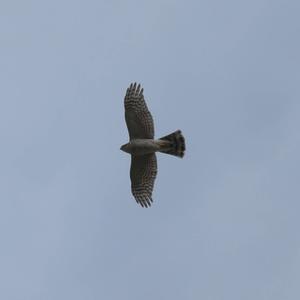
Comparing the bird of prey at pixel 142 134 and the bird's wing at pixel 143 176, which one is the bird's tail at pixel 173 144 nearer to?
the bird of prey at pixel 142 134

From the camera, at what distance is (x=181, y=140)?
5622cm

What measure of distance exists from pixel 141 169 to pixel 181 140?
222 centimetres

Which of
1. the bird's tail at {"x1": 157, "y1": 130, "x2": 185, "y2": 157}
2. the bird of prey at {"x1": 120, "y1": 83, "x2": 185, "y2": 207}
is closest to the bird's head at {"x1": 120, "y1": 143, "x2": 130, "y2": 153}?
the bird of prey at {"x1": 120, "y1": 83, "x2": 185, "y2": 207}

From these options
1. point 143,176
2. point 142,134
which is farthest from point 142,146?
point 143,176

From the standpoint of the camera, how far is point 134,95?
56.3 metres

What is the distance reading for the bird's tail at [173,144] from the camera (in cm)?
5616

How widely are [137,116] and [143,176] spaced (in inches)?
107

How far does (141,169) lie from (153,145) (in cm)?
162

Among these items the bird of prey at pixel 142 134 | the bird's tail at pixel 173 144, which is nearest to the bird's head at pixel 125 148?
the bird of prey at pixel 142 134

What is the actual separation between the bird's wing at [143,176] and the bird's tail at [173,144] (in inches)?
41.6

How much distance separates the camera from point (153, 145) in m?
56.0

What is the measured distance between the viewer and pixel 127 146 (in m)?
56.4

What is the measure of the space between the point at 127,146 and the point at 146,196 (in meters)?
2.45

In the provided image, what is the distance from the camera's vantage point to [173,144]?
5622cm
